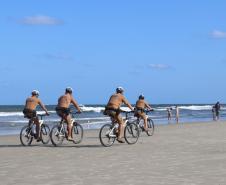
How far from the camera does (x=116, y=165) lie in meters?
12.5

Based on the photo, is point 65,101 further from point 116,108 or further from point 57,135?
point 116,108

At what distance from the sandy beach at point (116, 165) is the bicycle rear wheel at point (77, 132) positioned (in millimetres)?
1088

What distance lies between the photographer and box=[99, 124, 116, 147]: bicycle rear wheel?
1827 centimetres

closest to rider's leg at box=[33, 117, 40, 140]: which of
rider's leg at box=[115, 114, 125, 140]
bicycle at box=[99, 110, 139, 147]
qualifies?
bicycle at box=[99, 110, 139, 147]

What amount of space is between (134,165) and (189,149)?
182 inches

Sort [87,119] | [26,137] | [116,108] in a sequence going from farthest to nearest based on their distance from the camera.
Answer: [87,119]
[26,137]
[116,108]

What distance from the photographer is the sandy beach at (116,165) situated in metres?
10.2

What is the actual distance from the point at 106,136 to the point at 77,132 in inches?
56.5

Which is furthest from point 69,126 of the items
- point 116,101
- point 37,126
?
point 116,101

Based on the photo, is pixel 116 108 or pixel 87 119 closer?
pixel 116 108

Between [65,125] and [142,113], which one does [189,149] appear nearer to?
[65,125]

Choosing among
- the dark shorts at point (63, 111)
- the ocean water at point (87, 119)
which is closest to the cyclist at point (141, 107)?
the ocean water at point (87, 119)

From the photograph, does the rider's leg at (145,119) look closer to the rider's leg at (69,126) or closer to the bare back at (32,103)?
the rider's leg at (69,126)

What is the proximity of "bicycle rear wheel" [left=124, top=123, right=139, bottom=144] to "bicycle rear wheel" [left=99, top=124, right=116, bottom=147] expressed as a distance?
1.93 ft
